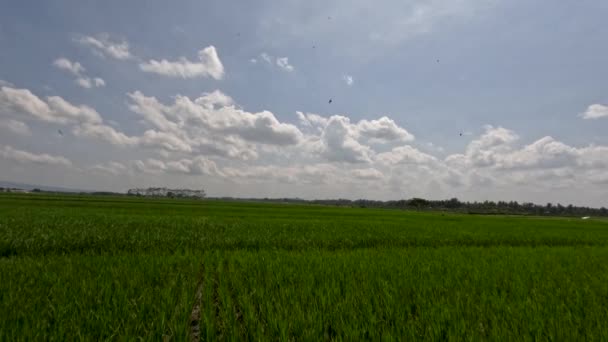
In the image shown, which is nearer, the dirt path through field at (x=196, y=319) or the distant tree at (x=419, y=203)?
the dirt path through field at (x=196, y=319)

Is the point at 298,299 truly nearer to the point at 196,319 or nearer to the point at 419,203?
A: the point at 196,319

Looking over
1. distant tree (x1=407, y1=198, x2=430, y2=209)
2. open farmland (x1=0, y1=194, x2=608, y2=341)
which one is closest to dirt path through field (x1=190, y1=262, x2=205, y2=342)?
open farmland (x1=0, y1=194, x2=608, y2=341)

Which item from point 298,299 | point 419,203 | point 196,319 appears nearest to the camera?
point 196,319

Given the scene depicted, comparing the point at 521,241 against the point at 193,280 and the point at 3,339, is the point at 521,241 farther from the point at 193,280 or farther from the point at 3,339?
the point at 3,339

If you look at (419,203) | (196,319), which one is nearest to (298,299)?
→ (196,319)

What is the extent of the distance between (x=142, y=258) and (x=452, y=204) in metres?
217

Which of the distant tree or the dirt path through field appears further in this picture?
the distant tree

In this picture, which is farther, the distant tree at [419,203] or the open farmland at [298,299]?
the distant tree at [419,203]

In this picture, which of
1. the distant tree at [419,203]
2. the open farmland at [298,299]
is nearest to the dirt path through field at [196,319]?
the open farmland at [298,299]

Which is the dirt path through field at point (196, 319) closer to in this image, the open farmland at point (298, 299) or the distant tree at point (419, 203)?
the open farmland at point (298, 299)

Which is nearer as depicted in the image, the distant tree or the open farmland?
the open farmland

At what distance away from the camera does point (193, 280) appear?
5203 millimetres

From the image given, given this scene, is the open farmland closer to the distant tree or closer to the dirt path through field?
the dirt path through field

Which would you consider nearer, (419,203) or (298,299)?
(298,299)
